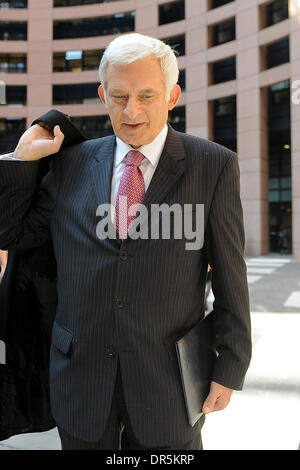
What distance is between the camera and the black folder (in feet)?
4.79

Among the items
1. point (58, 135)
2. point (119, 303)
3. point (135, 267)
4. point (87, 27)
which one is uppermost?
point (87, 27)

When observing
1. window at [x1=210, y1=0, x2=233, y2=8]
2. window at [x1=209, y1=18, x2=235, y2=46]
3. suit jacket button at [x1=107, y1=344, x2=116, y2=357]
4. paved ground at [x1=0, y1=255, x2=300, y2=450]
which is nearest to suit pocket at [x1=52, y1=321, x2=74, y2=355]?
suit jacket button at [x1=107, y1=344, x2=116, y2=357]

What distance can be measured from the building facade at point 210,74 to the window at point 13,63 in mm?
72

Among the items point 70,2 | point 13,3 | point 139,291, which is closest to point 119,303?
point 139,291

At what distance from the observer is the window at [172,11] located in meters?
26.2

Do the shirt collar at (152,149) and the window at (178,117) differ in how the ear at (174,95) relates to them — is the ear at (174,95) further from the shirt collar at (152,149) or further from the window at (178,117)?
the window at (178,117)

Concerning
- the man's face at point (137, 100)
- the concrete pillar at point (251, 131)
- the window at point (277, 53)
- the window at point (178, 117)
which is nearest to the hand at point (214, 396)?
the man's face at point (137, 100)

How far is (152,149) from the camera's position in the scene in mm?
1588

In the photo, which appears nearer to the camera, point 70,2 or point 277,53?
point 277,53

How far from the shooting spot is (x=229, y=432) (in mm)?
3158

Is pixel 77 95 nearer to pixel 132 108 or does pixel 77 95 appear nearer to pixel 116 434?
pixel 132 108

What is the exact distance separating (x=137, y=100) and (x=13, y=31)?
1304 inches

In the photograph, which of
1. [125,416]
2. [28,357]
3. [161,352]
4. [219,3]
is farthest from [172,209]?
[219,3]

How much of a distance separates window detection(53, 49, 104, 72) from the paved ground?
1095 inches
